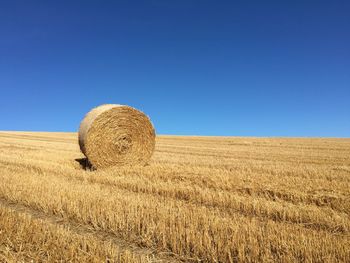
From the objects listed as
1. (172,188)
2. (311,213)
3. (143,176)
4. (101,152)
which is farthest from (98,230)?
(101,152)

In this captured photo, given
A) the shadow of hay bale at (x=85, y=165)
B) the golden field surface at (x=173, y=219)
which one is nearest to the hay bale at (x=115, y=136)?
the shadow of hay bale at (x=85, y=165)

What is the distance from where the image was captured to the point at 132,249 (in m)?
4.17

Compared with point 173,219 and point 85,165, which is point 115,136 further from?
point 173,219

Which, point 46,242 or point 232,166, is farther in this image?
point 232,166

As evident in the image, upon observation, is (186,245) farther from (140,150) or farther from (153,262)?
(140,150)

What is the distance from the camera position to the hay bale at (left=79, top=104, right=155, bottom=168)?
11.1 meters

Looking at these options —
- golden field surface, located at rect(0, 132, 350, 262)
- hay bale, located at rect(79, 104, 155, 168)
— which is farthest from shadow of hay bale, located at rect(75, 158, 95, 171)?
golden field surface, located at rect(0, 132, 350, 262)

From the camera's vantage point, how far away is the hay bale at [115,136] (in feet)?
36.4

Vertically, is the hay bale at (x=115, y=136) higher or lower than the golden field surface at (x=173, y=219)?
higher

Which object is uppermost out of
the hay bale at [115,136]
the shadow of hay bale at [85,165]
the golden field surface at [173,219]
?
the hay bale at [115,136]

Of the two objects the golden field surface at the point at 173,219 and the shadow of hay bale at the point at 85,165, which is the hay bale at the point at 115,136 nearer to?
the shadow of hay bale at the point at 85,165

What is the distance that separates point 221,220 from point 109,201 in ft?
6.48

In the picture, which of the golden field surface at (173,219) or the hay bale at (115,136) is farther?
the hay bale at (115,136)

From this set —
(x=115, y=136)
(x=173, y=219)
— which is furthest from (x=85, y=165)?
(x=173, y=219)
